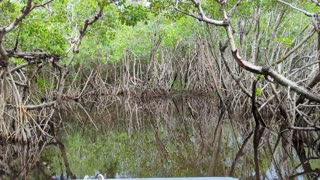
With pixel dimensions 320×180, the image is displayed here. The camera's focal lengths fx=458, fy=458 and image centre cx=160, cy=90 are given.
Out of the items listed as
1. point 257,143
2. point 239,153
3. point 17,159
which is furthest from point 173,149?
point 17,159

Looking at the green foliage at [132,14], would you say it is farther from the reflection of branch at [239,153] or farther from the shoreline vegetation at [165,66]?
the reflection of branch at [239,153]

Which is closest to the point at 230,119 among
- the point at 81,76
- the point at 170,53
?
the point at 170,53

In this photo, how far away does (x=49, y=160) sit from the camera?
21.4 ft

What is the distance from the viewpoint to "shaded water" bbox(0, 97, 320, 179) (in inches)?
225

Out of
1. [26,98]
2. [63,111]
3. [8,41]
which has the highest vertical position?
[8,41]

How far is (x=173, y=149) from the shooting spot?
7.36 m

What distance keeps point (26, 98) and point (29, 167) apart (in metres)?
2.65

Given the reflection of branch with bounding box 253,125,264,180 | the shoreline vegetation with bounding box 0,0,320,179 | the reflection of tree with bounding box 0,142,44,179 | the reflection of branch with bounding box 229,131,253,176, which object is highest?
the shoreline vegetation with bounding box 0,0,320,179

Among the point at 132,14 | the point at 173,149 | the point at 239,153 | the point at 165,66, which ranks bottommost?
the point at 173,149

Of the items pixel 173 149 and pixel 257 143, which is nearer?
pixel 257 143

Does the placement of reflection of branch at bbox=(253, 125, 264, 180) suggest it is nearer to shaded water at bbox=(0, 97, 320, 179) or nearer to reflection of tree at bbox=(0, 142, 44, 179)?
shaded water at bbox=(0, 97, 320, 179)

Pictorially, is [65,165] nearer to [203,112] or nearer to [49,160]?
[49,160]

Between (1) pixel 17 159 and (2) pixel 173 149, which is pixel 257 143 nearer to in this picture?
(2) pixel 173 149

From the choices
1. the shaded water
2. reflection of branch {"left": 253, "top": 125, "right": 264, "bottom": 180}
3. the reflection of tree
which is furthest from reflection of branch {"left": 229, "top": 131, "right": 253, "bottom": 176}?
the reflection of tree
